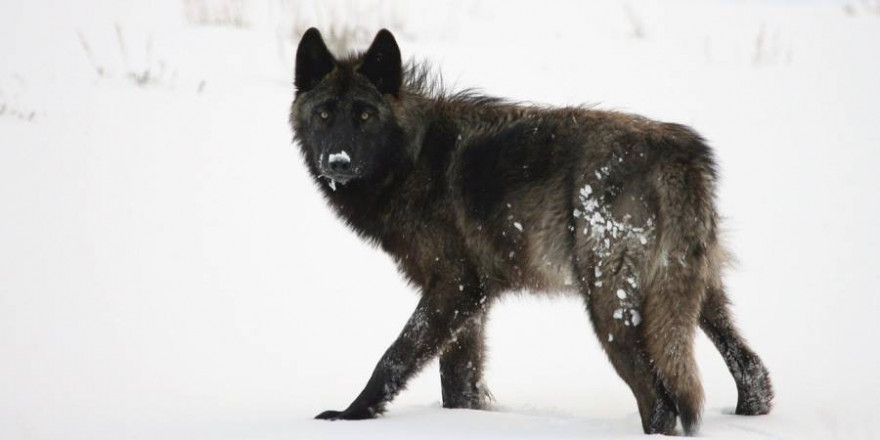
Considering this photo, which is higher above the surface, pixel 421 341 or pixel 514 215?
pixel 514 215

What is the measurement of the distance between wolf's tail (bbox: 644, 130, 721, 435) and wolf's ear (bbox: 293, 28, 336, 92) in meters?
2.13

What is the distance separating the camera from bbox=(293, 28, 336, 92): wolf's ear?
5.98 metres

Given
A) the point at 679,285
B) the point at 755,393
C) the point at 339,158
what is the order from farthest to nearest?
the point at 339,158 < the point at 755,393 < the point at 679,285

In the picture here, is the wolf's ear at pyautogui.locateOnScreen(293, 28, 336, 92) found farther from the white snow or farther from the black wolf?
the white snow

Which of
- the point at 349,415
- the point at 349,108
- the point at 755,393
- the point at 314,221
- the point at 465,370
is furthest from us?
the point at 314,221

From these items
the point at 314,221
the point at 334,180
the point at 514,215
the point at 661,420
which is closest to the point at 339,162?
the point at 334,180

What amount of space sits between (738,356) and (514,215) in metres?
1.46

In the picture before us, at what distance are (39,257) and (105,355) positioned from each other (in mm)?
1741

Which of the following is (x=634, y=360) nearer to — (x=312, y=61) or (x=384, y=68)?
(x=384, y=68)

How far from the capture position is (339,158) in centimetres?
564

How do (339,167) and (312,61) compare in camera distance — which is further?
(312,61)

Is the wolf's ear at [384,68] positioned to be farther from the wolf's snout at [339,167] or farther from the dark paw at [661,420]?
the dark paw at [661,420]

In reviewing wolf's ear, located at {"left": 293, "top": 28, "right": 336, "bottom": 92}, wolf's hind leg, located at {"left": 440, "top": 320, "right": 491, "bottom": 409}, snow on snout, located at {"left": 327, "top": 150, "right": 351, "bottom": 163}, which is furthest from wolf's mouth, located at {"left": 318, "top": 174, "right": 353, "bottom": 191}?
wolf's hind leg, located at {"left": 440, "top": 320, "right": 491, "bottom": 409}

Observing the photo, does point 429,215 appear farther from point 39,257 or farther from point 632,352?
point 39,257
